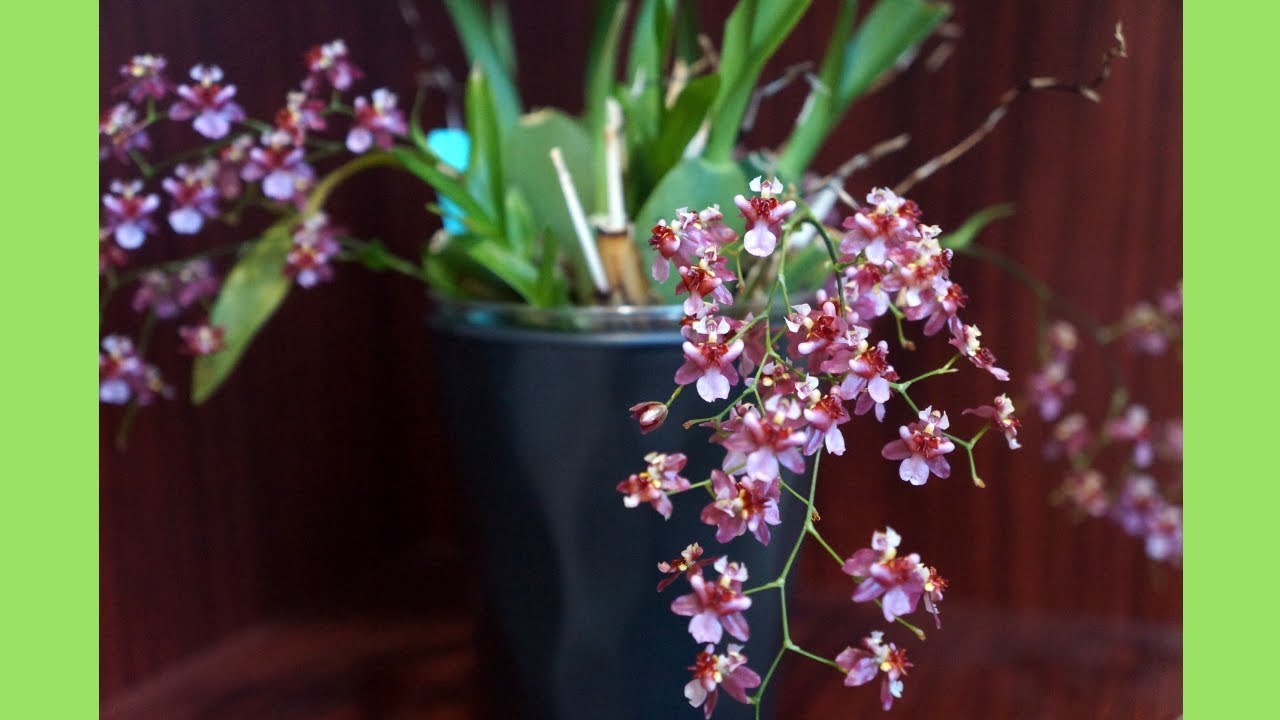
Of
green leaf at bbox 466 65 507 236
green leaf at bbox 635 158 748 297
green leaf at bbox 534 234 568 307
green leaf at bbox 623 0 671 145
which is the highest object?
→ green leaf at bbox 623 0 671 145

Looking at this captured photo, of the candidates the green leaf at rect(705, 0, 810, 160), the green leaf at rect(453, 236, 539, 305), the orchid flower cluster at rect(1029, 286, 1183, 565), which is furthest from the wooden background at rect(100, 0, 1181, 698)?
the green leaf at rect(705, 0, 810, 160)

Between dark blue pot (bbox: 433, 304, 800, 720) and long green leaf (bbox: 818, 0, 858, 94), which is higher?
long green leaf (bbox: 818, 0, 858, 94)

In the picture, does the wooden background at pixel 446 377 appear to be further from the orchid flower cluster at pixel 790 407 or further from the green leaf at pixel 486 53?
the orchid flower cluster at pixel 790 407

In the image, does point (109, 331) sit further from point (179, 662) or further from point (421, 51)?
point (421, 51)

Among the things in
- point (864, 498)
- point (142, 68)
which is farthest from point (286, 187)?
point (864, 498)

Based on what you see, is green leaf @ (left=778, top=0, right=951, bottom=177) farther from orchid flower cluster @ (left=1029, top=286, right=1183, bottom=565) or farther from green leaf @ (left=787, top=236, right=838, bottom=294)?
orchid flower cluster @ (left=1029, top=286, right=1183, bottom=565)

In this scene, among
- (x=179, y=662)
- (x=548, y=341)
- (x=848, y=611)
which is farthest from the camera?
(x=848, y=611)
